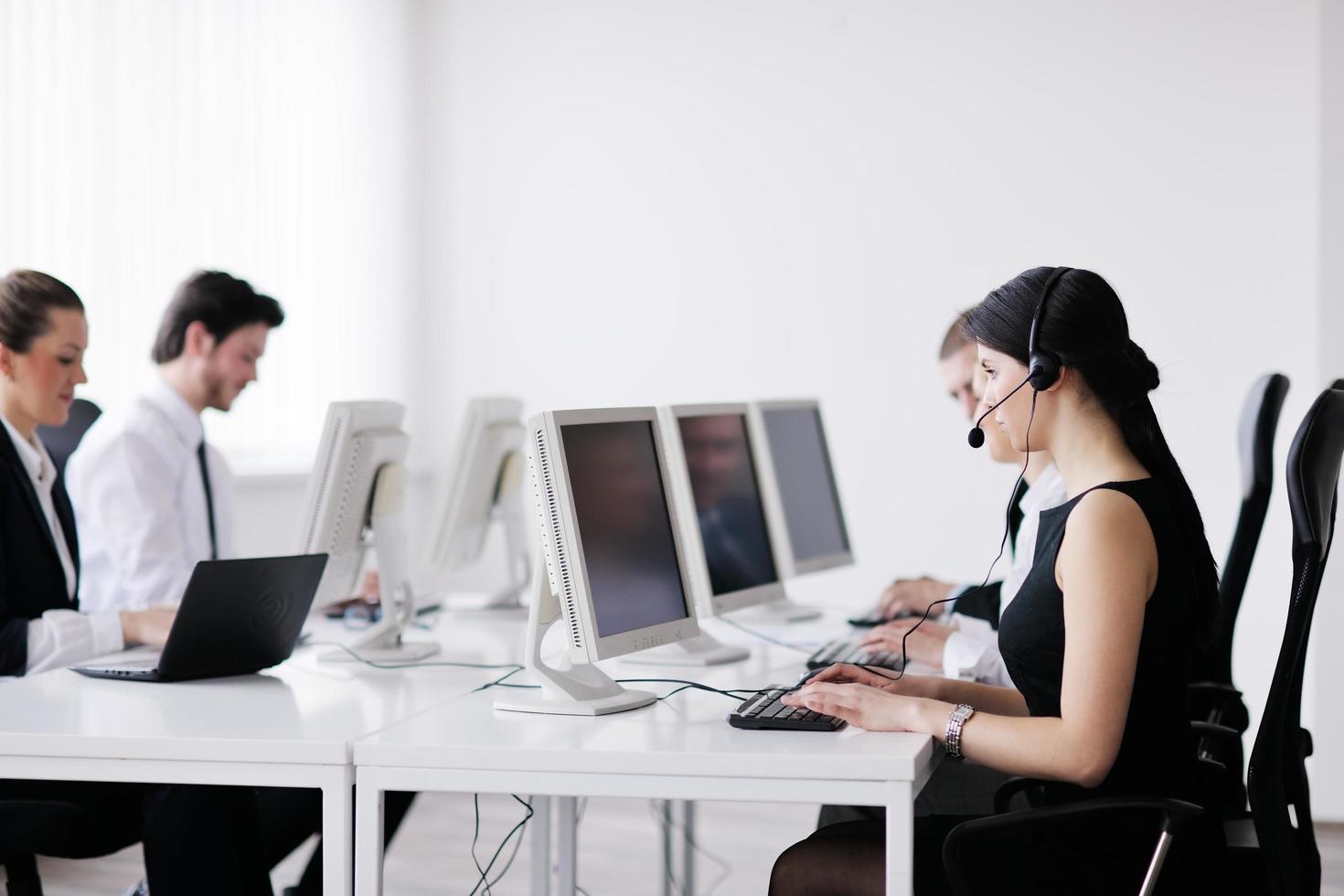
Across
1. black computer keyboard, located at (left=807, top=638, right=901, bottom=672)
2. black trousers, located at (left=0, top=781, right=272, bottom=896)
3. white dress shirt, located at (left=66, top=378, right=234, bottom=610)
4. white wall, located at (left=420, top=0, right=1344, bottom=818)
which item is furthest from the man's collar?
white wall, located at (left=420, top=0, right=1344, bottom=818)

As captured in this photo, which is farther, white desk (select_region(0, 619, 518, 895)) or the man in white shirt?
the man in white shirt

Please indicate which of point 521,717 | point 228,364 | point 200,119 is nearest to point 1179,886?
point 521,717

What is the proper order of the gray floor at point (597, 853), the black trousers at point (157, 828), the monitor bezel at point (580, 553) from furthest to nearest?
the gray floor at point (597, 853) → the black trousers at point (157, 828) → the monitor bezel at point (580, 553)

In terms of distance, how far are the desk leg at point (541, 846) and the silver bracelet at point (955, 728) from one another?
101 centimetres

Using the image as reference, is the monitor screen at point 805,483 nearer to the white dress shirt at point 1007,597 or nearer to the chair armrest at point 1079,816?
the white dress shirt at point 1007,597

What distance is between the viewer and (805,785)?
169 cm

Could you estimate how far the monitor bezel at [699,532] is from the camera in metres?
2.62

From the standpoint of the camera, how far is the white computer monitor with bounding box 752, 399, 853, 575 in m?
3.10

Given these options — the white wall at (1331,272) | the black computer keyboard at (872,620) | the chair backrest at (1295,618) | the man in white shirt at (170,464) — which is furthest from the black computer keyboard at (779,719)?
the white wall at (1331,272)

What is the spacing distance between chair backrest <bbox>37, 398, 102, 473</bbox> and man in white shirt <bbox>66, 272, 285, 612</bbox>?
0.03 metres

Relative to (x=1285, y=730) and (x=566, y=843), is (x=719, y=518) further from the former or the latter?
(x=1285, y=730)

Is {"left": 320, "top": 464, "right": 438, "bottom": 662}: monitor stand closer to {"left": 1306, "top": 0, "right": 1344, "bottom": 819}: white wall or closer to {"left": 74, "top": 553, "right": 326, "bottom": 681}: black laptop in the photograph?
{"left": 74, "top": 553, "right": 326, "bottom": 681}: black laptop

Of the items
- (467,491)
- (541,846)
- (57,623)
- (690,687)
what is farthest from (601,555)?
(467,491)

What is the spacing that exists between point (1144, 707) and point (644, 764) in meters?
0.63
